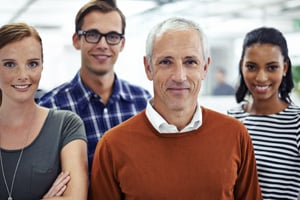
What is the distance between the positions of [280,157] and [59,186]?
3.22 ft

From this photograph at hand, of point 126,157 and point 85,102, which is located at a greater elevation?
point 85,102

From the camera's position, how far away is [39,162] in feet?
5.28

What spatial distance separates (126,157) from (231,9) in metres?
6.44

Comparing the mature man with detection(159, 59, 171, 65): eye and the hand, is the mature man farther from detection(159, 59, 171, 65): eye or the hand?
the hand

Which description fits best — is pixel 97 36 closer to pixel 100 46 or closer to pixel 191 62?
pixel 100 46

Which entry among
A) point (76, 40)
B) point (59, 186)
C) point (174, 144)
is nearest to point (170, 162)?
point (174, 144)

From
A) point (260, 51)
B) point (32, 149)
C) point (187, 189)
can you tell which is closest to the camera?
point (187, 189)

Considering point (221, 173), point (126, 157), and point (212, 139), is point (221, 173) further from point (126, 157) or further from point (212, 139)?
point (126, 157)

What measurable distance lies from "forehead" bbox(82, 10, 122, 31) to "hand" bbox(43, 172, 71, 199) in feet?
2.66

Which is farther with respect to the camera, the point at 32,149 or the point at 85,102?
the point at 85,102

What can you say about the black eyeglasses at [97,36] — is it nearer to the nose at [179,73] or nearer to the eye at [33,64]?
the eye at [33,64]

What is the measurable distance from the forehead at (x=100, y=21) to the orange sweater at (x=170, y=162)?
66 cm

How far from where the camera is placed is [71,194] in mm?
1592

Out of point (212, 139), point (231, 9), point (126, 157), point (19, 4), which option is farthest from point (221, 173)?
point (231, 9)
